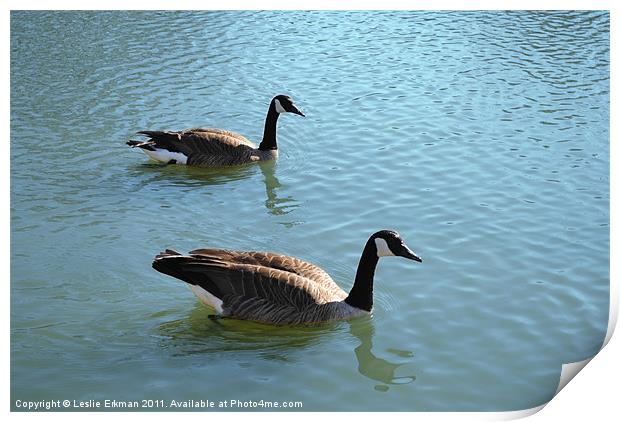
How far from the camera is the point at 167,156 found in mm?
14383

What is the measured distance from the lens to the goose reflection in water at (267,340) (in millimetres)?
9609

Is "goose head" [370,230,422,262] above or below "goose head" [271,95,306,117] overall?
below

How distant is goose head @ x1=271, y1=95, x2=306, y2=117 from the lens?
48.7ft

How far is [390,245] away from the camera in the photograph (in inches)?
407

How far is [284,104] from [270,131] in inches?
20.0

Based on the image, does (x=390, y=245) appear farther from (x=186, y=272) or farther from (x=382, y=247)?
(x=186, y=272)

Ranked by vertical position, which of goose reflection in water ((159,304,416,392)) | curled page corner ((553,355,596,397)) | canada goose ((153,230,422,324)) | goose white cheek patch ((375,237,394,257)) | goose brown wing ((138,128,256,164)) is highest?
goose brown wing ((138,128,256,164))

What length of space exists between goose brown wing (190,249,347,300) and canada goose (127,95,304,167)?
4153 mm

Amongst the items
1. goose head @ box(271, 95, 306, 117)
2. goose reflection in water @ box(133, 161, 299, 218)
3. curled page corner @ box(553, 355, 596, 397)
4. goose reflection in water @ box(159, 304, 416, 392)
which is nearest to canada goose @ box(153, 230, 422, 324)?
goose reflection in water @ box(159, 304, 416, 392)

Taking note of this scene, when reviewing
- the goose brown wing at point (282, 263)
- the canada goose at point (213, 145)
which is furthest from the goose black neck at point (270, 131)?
the goose brown wing at point (282, 263)

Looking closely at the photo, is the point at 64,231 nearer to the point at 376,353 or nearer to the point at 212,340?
the point at 212,340

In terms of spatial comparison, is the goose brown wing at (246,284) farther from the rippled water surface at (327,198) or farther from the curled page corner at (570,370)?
the curled page corner at (570,370)

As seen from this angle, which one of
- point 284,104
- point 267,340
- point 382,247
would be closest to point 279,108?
point 284,104

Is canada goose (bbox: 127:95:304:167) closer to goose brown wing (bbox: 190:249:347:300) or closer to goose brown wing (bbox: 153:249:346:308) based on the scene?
goose brown wing (bbox: 190:249:347:300)
